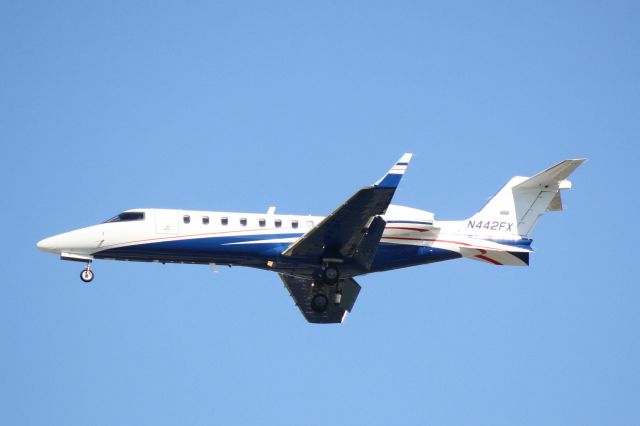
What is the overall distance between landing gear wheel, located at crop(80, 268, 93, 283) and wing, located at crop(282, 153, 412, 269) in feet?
18.8

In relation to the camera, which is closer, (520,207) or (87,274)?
(87,274)

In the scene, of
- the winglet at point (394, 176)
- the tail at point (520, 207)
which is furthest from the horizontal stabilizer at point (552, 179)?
the winglet at point (394, 176)

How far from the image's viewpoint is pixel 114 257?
31984 millimetres

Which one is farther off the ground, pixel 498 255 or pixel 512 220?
pixel 512 220

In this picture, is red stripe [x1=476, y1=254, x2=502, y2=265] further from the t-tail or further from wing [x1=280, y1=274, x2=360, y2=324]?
wing [x1=280, y1=274, x2=360, y2=324]

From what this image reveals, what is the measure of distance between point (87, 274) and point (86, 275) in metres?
0.04

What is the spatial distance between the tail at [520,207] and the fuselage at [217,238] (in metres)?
2.09

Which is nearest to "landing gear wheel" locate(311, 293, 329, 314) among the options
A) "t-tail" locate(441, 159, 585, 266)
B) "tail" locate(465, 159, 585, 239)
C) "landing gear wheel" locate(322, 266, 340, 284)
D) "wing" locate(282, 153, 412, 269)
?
"landing gear wheel" locate(322, 266, 340, 284)

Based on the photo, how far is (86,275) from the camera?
1256 inches

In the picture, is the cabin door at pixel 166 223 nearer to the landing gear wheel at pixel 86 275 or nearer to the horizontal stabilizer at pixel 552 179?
the landing gear wheel at pixel 86 275

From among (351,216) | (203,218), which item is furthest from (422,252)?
(203,218)

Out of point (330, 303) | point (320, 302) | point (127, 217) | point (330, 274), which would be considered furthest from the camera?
point (330, 303)

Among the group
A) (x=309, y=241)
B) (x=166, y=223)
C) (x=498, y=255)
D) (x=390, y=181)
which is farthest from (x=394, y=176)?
(x=166, y=223)

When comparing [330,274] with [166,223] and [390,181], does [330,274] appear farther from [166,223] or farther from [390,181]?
[166,223]
